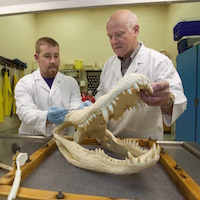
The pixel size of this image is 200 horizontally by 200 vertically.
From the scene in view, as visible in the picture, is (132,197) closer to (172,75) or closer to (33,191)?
(33,191)

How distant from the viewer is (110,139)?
90 centimetres

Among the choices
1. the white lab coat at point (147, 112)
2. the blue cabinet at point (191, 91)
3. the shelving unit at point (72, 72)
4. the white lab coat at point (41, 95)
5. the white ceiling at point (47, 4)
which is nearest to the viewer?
the white ceiling at point (47, 4)

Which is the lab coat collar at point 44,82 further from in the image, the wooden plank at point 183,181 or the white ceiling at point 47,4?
the wooden plank at point 183,181

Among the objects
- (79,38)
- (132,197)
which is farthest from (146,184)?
(79,38)

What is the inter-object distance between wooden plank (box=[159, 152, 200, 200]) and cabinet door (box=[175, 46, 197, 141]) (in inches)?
71.0

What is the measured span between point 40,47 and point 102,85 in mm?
603

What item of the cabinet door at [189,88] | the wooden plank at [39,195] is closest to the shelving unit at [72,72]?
the cabinet door at [189,88]

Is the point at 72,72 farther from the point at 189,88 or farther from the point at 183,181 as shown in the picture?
the point at 183,181

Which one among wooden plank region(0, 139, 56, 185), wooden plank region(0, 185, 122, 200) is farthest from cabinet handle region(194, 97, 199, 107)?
wooden plank region(0, 185, 122, 200)

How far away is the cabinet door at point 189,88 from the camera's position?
7.40 ft

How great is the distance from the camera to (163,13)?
2695 millimetres

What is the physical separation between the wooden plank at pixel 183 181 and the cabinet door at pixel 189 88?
1.80m

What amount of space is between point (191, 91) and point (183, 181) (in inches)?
81.2

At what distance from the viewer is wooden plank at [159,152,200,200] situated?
1.64ft
